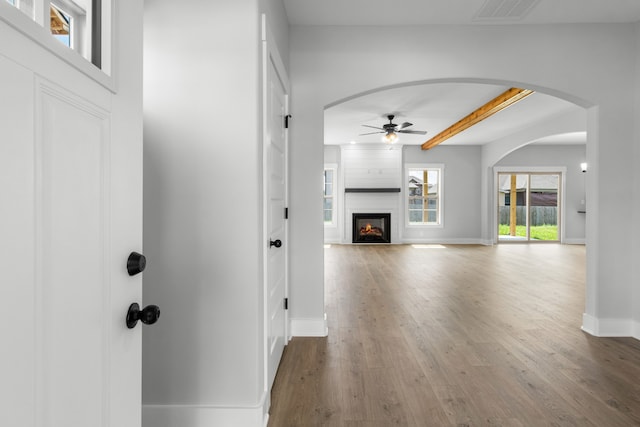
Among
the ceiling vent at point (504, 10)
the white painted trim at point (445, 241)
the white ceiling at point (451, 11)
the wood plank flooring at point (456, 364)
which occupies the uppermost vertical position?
the white ceiling at point (451, 11)

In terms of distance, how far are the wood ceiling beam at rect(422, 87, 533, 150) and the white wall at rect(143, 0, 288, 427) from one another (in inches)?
160

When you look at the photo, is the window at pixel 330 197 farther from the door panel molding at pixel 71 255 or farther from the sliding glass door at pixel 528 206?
the door panel molding at pixel 71 255

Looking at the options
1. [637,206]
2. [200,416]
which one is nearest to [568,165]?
[637,206]

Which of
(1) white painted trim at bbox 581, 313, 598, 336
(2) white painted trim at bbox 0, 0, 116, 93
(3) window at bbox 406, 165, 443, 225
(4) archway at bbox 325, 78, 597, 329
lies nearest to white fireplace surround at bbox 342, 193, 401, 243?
(3) window at bbox 406, 165, 443, 225

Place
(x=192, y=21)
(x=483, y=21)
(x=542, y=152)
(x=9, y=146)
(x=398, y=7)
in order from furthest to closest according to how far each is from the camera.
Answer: (x=542, y=152), (x=483, y=21), (x=398, y=7), (x=192, y=21), (x=9, y=146)

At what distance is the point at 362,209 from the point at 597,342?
7452mm

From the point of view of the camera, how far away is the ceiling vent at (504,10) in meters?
Answer: 2.87

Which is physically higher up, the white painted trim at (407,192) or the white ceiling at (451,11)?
the white ceiling at (451,11)

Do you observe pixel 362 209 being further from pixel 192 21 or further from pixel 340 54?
pixel 192 21

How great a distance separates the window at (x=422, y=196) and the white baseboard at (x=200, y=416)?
926cm

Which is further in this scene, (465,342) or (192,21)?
(465,342)

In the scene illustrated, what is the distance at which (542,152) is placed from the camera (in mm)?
10289

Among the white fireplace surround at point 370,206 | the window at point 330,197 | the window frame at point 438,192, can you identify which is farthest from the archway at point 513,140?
the window at point 330,197

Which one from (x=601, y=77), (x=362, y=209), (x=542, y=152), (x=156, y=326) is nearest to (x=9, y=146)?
(x=156, y=326)
